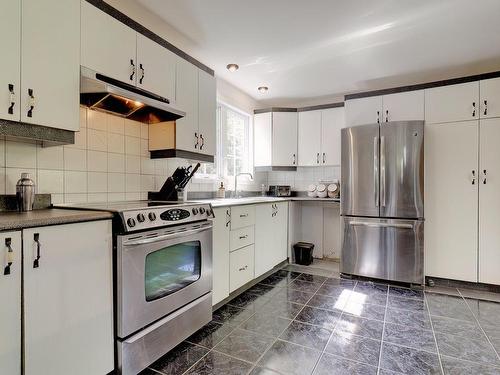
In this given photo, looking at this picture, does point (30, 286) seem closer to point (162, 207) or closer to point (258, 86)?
point (162, 207)

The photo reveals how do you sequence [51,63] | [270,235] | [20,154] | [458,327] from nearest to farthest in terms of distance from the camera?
1. [51,63]
2. [20,154]
3. [458,327]
4. [270,235]

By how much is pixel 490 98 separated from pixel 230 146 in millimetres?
2936

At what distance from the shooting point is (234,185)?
12.7 feet

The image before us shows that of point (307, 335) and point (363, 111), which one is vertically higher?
point (363, 111)

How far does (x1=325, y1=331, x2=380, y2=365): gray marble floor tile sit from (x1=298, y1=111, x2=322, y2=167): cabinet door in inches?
99.5

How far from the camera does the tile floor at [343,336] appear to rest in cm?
166

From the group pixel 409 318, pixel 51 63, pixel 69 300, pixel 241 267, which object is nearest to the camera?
pixel 69 300

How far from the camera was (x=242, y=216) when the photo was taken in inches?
105

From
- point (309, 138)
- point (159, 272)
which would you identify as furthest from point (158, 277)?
point (309, 138)

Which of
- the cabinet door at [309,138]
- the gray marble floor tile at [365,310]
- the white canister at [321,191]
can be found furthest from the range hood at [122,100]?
the white canister at [321,191]

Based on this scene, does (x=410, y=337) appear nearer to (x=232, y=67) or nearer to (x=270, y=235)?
(x=270, y=235)

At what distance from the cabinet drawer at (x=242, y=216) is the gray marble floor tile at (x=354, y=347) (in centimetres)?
117

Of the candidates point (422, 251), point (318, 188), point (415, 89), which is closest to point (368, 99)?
point (415, 89)

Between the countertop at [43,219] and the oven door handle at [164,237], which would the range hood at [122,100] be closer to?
the countertop at [43,219]
